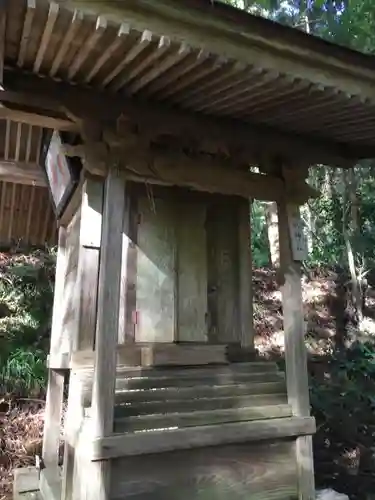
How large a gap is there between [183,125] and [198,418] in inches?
67.8

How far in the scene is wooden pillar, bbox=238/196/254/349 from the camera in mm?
3586

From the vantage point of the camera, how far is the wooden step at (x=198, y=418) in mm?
2701

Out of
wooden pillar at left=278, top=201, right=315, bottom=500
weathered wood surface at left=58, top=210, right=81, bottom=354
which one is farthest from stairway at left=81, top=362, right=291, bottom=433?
Result: weathered wood surface at left=58, top=210, right=81, bottom=354

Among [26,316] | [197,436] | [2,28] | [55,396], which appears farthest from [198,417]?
[26,316]

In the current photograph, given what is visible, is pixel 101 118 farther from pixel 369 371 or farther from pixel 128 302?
pixel 369 371

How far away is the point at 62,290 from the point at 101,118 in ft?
5.84

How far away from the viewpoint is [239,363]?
3418mm

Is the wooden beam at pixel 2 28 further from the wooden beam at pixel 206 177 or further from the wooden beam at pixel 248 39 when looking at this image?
the wooden beam at pixel 206 177

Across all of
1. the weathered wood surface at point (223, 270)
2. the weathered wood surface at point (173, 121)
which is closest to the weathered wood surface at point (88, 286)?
the weathered wood surface at point (173, 121)

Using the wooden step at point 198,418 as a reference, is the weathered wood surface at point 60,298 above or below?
above

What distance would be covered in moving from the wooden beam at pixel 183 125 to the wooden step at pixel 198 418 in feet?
5.30

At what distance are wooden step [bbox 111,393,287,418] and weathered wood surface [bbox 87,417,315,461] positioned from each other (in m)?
0.13

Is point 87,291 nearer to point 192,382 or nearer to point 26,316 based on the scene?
point 192,382

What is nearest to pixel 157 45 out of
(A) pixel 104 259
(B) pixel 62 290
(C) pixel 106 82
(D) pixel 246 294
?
(C) pixel 106 82
